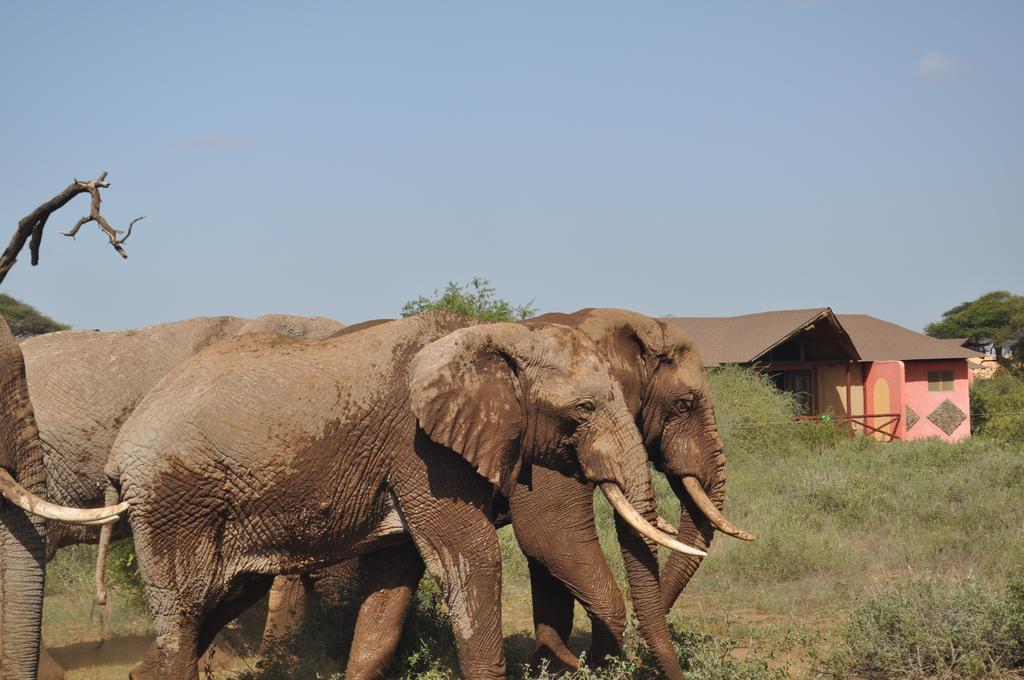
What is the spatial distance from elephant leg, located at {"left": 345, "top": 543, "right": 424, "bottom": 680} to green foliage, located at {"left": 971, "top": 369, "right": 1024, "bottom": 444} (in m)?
17.4

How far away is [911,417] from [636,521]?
2435 centimetres

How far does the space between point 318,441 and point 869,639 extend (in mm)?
3762

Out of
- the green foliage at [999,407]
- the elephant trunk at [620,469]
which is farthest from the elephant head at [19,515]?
the green foliage at [999,407]

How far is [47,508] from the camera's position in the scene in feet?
18.7

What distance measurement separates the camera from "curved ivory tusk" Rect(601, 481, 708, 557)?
5.84 m

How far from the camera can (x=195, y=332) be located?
9.12 metres

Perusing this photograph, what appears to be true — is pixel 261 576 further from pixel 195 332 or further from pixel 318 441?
pixel 195 332

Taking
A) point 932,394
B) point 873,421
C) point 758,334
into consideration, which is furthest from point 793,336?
point 932,394

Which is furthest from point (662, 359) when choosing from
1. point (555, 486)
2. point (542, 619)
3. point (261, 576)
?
point (261, 576)

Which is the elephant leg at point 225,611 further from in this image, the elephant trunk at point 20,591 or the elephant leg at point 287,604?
the elephant leg at point 287,604

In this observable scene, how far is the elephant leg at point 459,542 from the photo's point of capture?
5.96 m

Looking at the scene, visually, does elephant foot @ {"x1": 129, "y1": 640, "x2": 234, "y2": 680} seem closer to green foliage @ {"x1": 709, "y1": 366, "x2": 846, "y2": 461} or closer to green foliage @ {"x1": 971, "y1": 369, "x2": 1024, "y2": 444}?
green foliage @ {"x1": 709, "y1": 366, "x2": 846, "y2": 461}

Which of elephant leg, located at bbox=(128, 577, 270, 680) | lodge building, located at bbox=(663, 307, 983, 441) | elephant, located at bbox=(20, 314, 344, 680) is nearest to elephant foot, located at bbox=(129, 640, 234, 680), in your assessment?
elephant leg, located at bbox=(128, 577, 270, 680)

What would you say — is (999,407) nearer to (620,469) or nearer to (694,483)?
(694,483)
